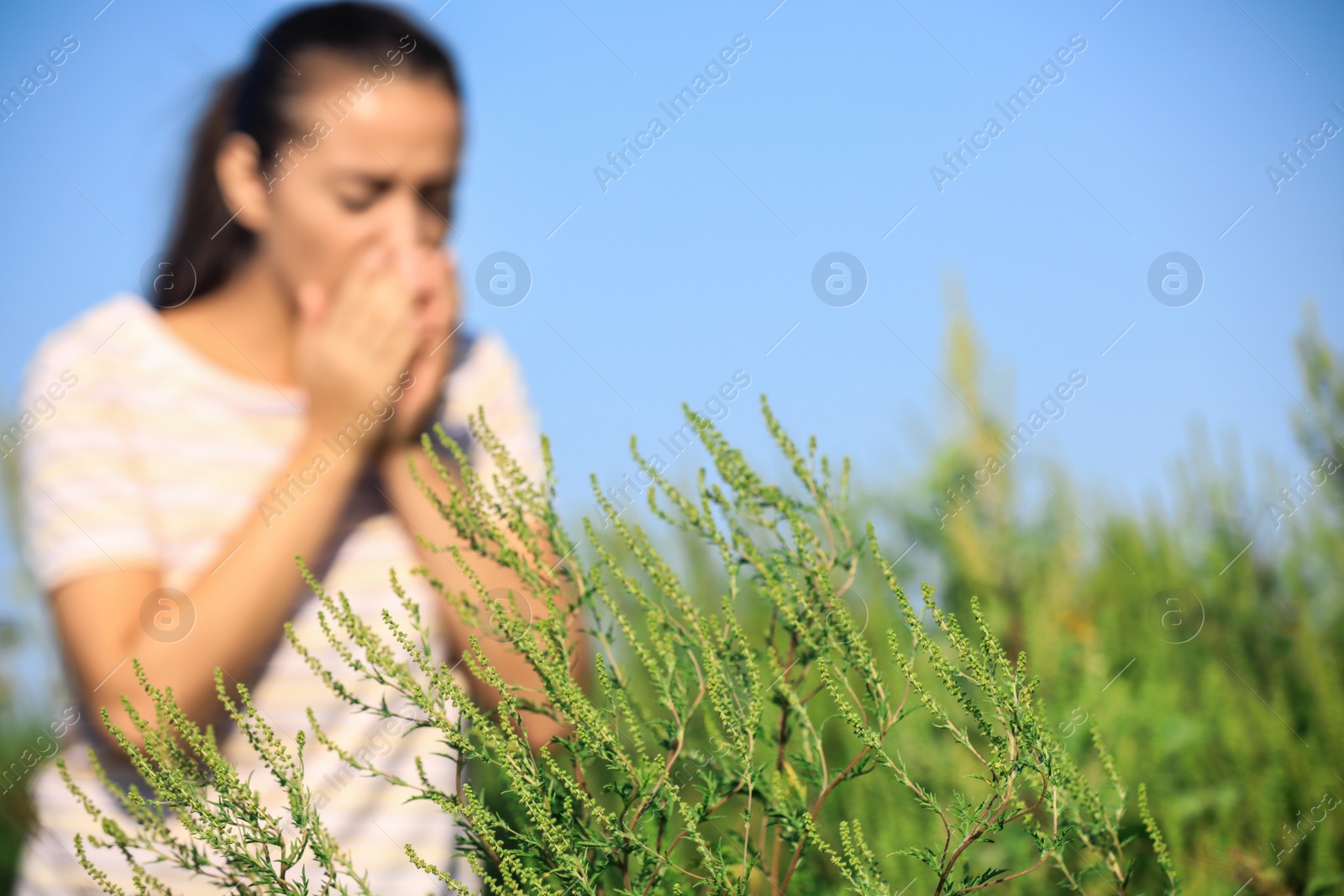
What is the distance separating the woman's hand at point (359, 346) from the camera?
223cm

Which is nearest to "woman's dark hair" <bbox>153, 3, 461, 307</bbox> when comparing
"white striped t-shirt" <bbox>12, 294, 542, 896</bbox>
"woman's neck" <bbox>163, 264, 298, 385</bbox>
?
"woman's neck" <bbox>163, 264, 298, 385</bbox>

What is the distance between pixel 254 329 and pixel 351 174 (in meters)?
0.49

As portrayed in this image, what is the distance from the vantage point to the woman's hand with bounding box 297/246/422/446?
2.23 m

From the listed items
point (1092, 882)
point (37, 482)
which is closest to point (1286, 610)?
point (1092, 882)

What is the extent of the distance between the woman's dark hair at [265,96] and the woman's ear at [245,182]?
23 millimetres

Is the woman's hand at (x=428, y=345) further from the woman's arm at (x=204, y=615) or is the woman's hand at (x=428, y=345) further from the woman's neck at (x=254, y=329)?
the woman's neck at (x=254, y=329)

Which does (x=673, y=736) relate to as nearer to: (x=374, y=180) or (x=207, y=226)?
(x=374, y=180)

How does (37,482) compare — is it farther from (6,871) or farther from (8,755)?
(6,871)

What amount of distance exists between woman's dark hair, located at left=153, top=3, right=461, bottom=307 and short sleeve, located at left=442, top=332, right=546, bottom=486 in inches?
26.7

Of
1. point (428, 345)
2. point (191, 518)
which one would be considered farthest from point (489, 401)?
point (191, 518)

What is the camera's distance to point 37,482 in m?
2.20

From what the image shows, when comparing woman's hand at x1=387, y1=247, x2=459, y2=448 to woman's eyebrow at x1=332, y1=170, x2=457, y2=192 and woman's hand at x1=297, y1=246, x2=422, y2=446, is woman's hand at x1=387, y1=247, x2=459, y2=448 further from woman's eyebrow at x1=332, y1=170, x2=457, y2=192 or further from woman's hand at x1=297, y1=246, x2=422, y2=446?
woman's eyebrow at x1=332, y1=170, x2=457, y2=192

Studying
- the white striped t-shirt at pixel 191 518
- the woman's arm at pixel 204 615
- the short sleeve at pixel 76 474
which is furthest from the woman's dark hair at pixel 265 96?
the woman's arm at pixel 204 615

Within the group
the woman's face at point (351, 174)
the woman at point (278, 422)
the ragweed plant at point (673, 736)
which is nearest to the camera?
the ragweed plant at point (673, 736)
